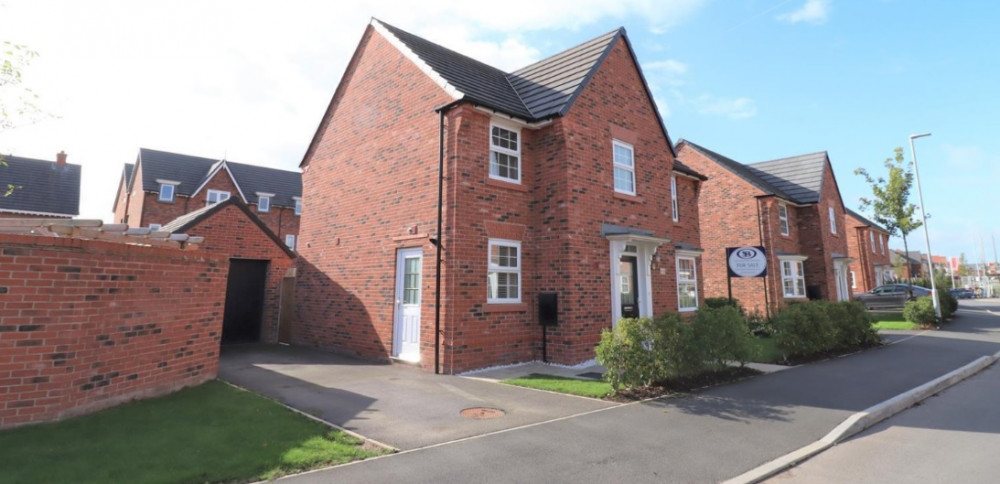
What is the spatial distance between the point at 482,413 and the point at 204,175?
34497 mm

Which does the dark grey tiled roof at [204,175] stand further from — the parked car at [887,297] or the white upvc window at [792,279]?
the parked car at [887,297]

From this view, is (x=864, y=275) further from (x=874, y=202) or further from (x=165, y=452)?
(x=165, y=452)

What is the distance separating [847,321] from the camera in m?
12.8

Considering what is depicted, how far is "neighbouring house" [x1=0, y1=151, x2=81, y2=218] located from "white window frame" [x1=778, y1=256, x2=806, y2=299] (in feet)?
127

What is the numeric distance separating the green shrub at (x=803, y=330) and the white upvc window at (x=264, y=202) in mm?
34115

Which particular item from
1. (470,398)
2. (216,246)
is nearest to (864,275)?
(470,398)

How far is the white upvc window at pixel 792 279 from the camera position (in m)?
21.2

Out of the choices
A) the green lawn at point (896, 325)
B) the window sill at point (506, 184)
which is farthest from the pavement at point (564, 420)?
the green lawn at point (896, 325)

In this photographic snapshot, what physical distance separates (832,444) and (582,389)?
136 inches

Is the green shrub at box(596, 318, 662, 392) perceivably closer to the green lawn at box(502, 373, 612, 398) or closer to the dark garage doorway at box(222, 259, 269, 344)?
the green lawn at box(502, 373, 612, 398)

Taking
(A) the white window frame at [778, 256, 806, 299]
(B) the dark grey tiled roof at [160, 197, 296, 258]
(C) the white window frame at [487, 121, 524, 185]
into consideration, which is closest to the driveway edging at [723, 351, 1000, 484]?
(C) the white window frame at [487, 121, 524, 185]

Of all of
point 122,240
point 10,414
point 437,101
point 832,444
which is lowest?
point 832,444

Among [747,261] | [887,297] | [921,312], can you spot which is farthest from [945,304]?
[747,261]

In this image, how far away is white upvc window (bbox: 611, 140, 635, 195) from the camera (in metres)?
12.3
